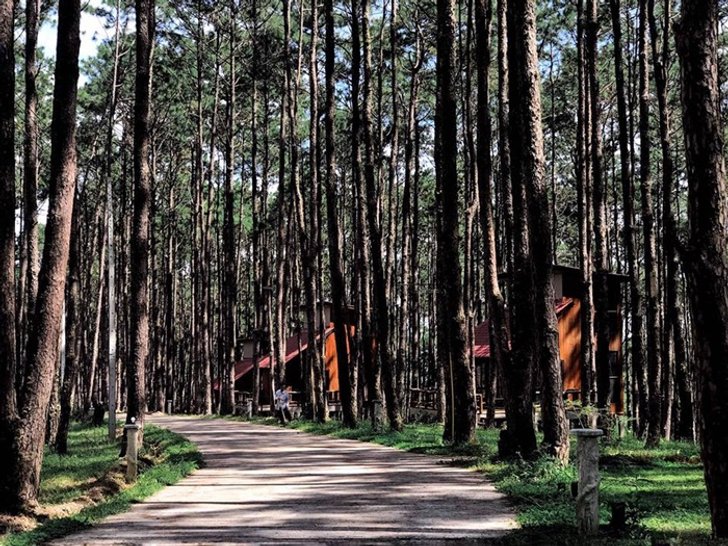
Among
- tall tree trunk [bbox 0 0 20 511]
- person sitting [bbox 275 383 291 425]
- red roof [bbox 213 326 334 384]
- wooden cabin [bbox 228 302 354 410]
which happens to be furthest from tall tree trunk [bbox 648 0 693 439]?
red roof [bbox 213 326 334 384]

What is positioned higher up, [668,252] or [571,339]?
[668,252]

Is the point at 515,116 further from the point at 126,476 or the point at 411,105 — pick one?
the point at 411,105

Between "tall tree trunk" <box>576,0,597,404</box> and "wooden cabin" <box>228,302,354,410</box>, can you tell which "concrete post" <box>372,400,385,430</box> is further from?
"wooden cabin" <box>228,302,354,410</box>

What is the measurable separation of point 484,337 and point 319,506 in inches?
1319

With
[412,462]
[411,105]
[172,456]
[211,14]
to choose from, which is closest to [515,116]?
[412,462]

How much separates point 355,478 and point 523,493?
3188mm

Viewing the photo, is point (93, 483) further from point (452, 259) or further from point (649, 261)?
point (649, 261)

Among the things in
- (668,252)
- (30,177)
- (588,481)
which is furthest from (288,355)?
(588,481)

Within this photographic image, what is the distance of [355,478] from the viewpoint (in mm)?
13203

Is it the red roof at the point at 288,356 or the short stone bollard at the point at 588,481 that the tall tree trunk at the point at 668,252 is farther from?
the red roof at the point at 288,356

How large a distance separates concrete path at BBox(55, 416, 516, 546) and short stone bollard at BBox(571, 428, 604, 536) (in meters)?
0.82

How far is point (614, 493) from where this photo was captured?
11117 millimetres

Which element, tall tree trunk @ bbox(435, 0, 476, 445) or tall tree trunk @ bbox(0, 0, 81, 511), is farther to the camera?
tall tree trunk @ bbox(435, 0, 476, 445)

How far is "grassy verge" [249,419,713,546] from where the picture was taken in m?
7.86
